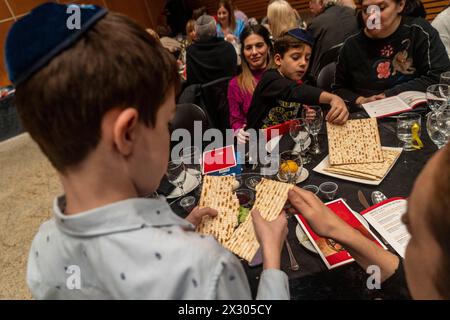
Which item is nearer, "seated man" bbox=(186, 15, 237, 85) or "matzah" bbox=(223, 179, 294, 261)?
"matzah" bbox=(223, 179, 294, 261)

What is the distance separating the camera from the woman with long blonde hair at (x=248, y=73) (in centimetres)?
280

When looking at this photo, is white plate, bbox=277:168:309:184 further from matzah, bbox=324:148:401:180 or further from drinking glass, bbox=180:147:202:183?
drinking glass, bbox=180:147:202:183

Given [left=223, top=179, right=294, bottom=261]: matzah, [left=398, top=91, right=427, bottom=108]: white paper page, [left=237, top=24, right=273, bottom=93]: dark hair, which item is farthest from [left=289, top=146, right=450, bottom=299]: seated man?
[left=237, top=24, right=273, bottom=93]: dark hair

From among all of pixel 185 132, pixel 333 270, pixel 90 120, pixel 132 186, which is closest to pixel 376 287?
pixel 333 270

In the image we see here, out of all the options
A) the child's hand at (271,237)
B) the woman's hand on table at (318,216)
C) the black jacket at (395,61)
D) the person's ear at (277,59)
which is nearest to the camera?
the child's hand at (271,237)

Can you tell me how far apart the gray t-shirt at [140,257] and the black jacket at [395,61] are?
6.53 feet

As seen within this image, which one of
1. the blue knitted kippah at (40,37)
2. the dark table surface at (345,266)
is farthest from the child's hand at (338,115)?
the blue knitted kippah at (40,37)

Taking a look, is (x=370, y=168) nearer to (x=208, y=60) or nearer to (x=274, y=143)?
(x=274, y=143)

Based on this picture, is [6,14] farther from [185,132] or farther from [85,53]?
[85,53]

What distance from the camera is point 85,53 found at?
0.61 meters

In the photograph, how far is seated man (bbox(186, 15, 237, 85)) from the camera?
364cm

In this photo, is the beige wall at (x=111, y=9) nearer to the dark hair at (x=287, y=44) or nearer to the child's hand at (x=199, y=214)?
the dark hair at (x=287, y=44)

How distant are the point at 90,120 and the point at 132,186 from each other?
0.59 feet

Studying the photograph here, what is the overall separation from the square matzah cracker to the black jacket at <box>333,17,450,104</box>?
24.5 inches
